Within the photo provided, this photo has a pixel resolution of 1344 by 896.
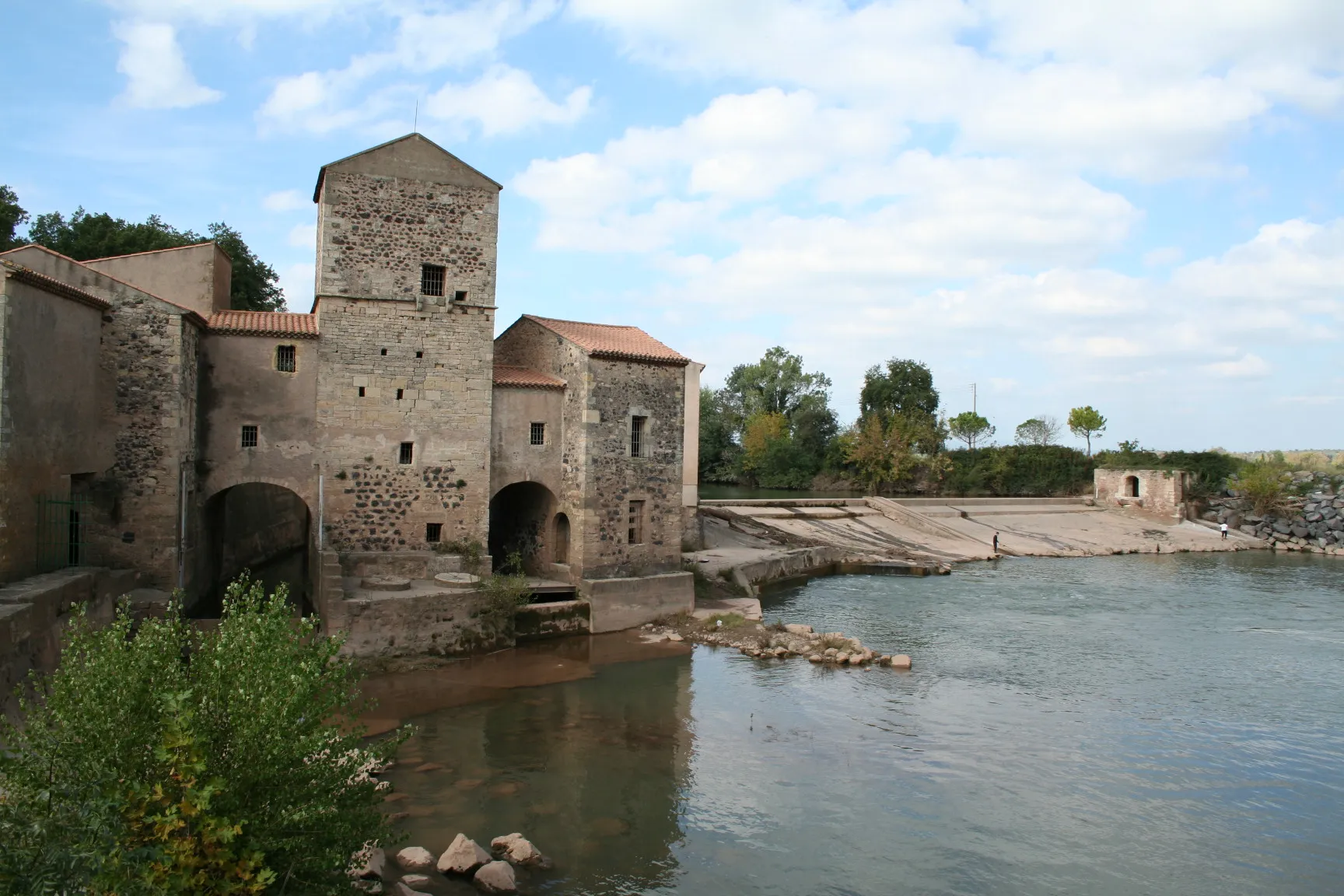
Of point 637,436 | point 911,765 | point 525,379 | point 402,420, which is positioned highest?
point 525,379

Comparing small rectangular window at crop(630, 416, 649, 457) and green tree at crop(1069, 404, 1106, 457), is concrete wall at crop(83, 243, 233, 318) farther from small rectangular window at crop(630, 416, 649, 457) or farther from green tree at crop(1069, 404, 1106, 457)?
green tree at crop(1069, 404, 1106, 457)

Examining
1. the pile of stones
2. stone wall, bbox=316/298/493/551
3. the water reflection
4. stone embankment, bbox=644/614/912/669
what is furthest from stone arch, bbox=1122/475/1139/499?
the pile of stones

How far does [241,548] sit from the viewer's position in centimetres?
2295

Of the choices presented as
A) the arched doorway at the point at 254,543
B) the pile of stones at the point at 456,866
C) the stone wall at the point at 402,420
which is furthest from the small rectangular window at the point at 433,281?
the pile of stones at the point at 456,866

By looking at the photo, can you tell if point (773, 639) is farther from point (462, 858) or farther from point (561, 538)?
point (462, 858)

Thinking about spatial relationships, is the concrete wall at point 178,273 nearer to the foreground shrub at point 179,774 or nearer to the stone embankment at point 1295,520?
the foreground shrub at point 179,774

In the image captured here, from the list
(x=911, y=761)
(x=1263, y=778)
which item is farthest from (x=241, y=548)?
(x=1263, y=778)

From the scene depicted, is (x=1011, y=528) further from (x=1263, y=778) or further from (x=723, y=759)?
(x=723, y=759)

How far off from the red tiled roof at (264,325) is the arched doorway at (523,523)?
5.43 meters

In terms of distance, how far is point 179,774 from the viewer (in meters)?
5.62

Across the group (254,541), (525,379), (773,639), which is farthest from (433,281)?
(773,639)

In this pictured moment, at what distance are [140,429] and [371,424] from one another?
4.09 meters

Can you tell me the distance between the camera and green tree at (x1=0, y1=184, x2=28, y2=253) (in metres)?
26.0

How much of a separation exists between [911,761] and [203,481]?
13939mm
